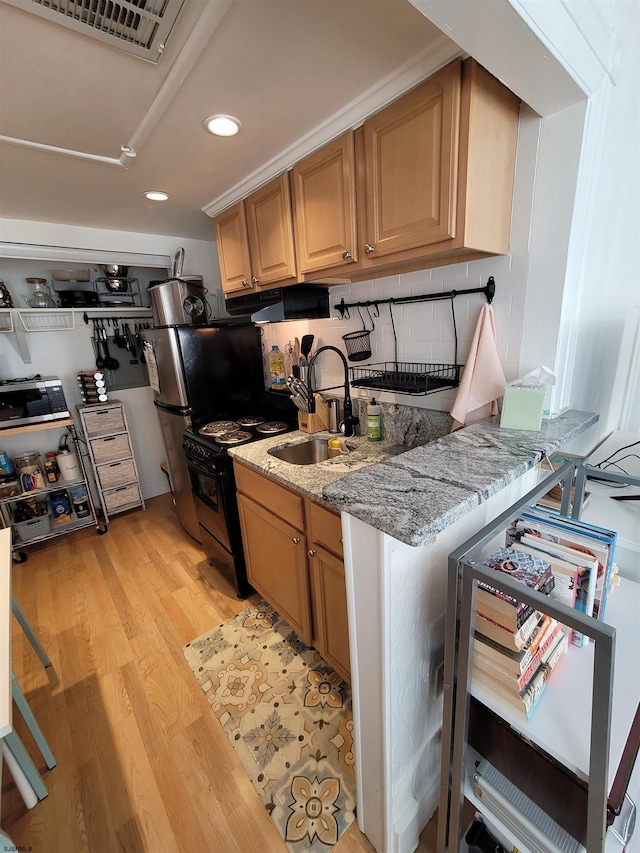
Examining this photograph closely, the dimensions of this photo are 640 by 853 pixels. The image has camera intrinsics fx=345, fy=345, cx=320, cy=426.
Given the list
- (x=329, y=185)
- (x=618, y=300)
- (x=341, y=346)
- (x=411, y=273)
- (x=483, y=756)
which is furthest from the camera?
(x=341, y=346)

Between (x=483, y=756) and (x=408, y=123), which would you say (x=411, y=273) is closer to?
(x=408, y=123)

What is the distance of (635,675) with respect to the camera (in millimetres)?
746

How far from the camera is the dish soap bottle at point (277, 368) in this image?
2.38m

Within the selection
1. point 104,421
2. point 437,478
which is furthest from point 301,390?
point 104,421

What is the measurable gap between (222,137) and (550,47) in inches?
46.7

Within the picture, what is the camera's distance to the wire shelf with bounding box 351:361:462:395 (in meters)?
1.42

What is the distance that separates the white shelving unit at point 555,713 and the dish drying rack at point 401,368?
2.16ft

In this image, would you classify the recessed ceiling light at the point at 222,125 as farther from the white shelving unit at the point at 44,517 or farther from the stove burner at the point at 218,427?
the white shelving unit at the point at 44,517

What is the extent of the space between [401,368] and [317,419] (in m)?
0.53

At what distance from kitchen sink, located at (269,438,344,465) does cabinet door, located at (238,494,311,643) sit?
305 millimetres

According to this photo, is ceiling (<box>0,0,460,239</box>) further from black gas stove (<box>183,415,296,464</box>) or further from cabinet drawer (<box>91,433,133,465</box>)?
cabinet drawer (<box>91,433,133,465</box>)

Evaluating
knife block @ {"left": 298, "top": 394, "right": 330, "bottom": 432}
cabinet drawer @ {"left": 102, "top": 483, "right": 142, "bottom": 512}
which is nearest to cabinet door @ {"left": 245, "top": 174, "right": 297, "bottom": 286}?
knife block @ {"left": 298, "top": 394, "right": 330, "bottom": 432}

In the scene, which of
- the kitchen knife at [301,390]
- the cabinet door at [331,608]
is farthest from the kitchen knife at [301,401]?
the cabinet door at [331,608]

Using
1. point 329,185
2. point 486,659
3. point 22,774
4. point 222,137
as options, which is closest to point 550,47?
point 329,185
